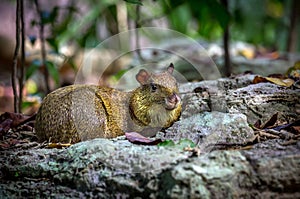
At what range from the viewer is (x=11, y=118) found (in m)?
4.43

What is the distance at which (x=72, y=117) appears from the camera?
145 inches

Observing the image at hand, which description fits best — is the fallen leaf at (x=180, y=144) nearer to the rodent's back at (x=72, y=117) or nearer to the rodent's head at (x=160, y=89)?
the rodent's head at (x=160, y=89)

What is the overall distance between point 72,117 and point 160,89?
0.75 metres

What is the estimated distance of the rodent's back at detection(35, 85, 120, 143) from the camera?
146 inches

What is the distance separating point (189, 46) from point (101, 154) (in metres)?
6.82

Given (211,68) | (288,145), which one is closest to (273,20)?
(211,68)

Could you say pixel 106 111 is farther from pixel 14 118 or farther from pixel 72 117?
pixel 14 118

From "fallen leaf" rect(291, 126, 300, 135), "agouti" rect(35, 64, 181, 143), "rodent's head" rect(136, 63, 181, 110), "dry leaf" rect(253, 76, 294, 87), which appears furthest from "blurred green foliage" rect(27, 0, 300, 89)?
"fallen leaf" rect(291, 126, 300, 135)

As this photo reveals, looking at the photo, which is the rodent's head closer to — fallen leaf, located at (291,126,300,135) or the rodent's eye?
the rodent's eye

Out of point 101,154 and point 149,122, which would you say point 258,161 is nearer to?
point 101,154

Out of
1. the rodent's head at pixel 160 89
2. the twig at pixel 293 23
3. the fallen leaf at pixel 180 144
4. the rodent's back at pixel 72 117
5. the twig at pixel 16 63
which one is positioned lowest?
the fallen leaf at pixel 180 144

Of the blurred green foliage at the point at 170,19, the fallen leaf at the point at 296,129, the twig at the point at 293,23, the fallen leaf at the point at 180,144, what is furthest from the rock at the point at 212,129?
the twig at the point at 293,23

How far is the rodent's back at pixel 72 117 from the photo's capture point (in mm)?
3701

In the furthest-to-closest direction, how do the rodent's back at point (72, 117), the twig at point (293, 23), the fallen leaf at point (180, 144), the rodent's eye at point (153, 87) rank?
the twig at point (293, 23) → the rodent's eye at point (153, 87) → the rodent's back at point (72, 117) → the fallen leaf at point (180, 144)
